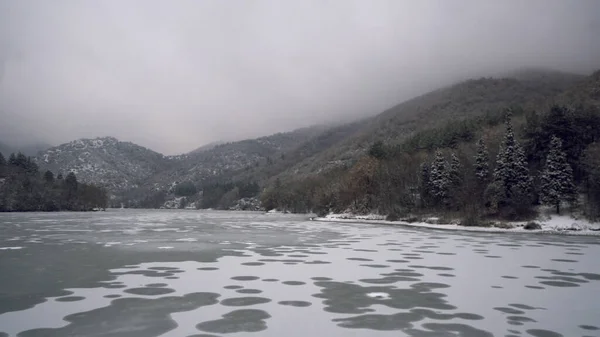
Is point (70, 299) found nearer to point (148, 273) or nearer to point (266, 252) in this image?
point (148, 273)

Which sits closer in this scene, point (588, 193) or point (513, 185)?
point (588, 193)

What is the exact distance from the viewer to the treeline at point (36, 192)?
117 m

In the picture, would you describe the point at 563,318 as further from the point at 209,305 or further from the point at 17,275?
the point at 17,275

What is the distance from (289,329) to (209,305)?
2.74 m

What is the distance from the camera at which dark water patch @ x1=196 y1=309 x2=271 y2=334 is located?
8.19 metres

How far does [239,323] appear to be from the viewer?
8594 mm

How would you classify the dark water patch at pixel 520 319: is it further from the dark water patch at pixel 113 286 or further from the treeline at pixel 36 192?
the treeline at pixel 36 192

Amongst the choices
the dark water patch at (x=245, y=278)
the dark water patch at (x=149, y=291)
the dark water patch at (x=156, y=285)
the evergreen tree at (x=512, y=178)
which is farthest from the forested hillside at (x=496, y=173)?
the dark water patch at (x=149, y=291)

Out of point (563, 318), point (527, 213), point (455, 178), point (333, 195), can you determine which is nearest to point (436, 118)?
point (333, 195)

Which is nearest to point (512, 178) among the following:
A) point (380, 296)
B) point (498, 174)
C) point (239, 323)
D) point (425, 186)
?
point (498, 174)

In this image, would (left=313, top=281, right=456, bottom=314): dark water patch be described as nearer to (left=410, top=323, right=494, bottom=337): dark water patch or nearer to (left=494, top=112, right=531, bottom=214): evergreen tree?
(left=410, top=323, right=494, bottom=337): dark water patch

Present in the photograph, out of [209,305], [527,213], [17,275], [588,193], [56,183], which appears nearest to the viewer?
[209,305]

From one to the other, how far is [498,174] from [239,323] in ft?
163

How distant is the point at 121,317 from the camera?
898 cm
